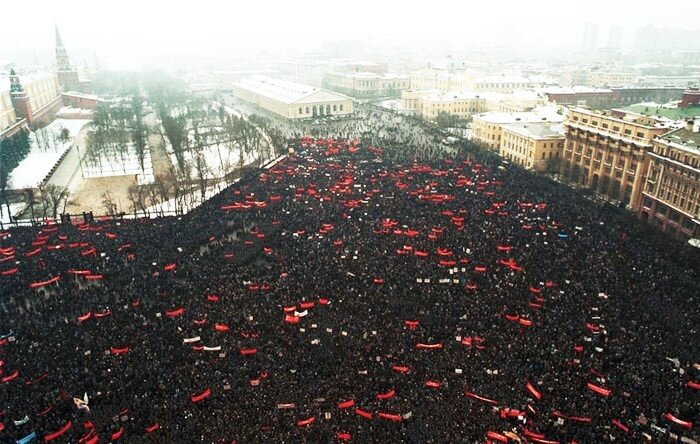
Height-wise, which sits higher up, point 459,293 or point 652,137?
point 652,137

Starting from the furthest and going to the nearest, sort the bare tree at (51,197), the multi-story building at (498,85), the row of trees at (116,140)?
the multi-story building at (498,85)
the row of trees at (116,140)
the bare tree at (51,197)

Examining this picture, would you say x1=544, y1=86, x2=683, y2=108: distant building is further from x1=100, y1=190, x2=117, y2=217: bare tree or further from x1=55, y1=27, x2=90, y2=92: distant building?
x1=55, y1=27, x2=90, y2=92: distant building

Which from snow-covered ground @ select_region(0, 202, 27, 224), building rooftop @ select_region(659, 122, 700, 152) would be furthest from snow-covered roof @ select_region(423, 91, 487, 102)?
snow-covered ground @ select_region(0, 202, 27, 224)

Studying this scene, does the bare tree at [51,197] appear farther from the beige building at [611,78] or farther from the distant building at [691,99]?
the beige building at [611,78]

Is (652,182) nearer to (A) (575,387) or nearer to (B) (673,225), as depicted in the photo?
(B) (673,225)

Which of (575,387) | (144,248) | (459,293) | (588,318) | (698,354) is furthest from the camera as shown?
(144,248)

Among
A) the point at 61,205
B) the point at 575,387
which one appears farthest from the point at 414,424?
the point at 61,205

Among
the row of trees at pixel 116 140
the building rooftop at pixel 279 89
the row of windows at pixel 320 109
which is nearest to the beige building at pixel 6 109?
the row of trees at pixel 116 140
